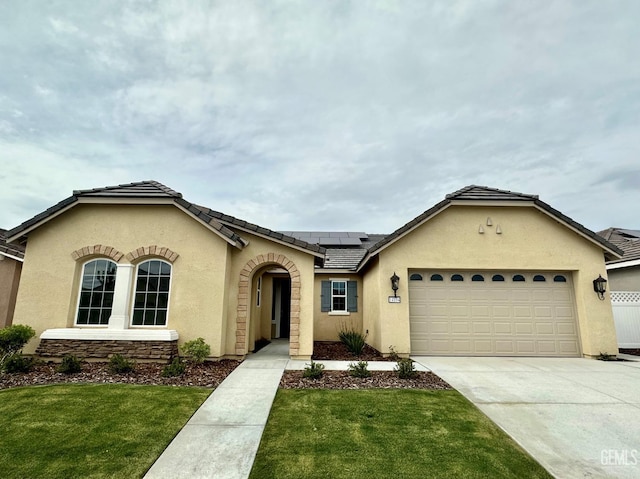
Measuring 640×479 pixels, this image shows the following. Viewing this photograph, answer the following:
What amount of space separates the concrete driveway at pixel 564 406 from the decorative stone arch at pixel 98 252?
9.70 m

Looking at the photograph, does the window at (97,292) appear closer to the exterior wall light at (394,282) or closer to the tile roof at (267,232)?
the tile roof at (267,232)

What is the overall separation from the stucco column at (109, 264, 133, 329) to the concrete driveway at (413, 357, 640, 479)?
8.83 m

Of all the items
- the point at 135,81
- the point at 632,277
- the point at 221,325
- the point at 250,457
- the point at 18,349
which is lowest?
the point at 250,457

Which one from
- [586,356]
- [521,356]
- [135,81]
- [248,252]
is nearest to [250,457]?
[248,252]

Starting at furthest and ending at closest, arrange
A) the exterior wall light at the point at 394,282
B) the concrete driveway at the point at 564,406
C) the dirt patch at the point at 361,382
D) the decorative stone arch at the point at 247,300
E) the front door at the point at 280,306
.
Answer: the front door at the point at 280,306 < the exterior wall light at the point at 394,282 < the decorative stone arch at the point at 247,300 < the dirt patch at the point at 361,382 < the concrete driveway at the point at 564,406

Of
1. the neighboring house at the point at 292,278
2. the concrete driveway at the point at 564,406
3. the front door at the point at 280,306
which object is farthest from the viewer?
the front door at the point at 280,306

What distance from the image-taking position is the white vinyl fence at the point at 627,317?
493 inches

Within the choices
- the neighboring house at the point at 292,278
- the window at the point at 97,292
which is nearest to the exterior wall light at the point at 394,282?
the neighboring house at the point at 292,278

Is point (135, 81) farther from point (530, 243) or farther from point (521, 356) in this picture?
point (521, 356)

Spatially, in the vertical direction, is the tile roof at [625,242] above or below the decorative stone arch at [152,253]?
above

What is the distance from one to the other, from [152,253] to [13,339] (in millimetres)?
3815

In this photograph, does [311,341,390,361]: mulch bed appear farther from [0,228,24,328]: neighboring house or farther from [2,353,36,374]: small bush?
[0,228,24,328]: neighboring house

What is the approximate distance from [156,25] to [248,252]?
7250 mm

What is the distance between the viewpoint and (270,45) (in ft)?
33.7
